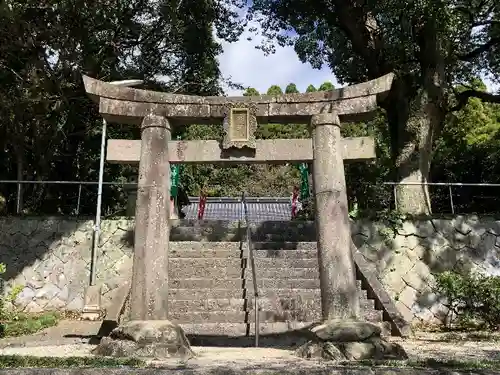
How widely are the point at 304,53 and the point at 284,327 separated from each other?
33.6 feet

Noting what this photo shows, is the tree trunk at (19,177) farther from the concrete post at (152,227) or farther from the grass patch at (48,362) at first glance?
the grass patch at (48,362)

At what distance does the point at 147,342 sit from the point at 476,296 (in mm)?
6343

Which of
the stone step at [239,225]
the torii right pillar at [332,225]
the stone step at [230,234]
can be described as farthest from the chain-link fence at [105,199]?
the torii right pillar at [332,225]

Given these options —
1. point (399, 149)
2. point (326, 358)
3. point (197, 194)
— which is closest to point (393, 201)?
point (399, 149)

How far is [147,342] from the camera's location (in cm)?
669

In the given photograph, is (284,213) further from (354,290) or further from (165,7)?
(354,290)

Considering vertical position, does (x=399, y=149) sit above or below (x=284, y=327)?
above

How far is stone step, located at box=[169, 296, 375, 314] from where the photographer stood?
9070 mm

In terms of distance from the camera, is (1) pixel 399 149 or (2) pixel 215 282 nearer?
(2) pixel 215 282

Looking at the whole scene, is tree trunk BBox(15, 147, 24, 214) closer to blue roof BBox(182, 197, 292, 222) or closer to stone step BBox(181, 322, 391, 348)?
stone step BBox(181, 322, 391, 348)

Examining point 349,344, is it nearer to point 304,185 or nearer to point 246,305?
point 246,305

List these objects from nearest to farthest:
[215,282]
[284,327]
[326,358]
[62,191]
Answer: [326,358] < [284,327] < [215,282] < [62,191]

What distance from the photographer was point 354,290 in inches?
282

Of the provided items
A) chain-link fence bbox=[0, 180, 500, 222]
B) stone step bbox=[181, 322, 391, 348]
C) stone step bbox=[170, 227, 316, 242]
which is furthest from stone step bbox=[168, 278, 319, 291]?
chain-link fence bbox=[0, 180, 500, 222]
